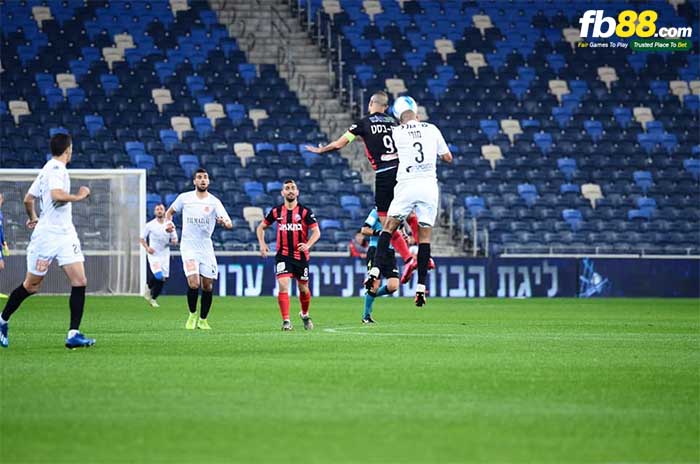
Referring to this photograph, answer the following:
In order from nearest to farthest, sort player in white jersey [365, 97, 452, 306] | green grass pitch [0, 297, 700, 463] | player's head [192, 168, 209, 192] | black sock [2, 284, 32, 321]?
green grass pitch [0, 297, 700, 463] < black sock [2, 284, 32, 321] < player in white jersey [365, 97, 452, 306] < player's head [192, 168, 209, 192]

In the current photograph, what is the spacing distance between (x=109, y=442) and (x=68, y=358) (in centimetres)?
Answer: 500

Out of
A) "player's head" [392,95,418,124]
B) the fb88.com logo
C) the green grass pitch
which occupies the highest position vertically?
the fb88.com logo

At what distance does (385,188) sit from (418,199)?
1586 mm

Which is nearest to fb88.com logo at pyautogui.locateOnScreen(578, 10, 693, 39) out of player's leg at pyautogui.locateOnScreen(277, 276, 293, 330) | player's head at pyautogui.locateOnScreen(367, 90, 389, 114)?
player's head at pyautogui.locateOnScreen(367, 90, 389, 114)

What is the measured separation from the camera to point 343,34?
42594 millimetres

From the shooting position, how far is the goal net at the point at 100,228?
31.5 m

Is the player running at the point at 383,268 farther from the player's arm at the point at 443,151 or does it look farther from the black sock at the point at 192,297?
the black sock at the point at 192,297

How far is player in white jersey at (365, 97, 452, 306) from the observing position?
16.2 metres

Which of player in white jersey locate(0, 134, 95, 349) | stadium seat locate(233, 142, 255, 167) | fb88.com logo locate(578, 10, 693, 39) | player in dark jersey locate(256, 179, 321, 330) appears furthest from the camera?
fb88.com logo locate(578, 10, 693, 39)

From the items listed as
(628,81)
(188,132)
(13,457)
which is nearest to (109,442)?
(13,457)

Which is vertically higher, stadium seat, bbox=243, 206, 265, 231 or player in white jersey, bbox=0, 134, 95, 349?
stadium seat, bbox=243, 206, 265, 231

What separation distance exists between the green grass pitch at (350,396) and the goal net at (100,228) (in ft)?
47.2

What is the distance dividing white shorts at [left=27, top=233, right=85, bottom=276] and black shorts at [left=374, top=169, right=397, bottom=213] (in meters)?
5.47

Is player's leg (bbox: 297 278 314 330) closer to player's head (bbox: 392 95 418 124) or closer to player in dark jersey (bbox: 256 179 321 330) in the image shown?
player in dark jersey (bbox: 256 179 321 330)
